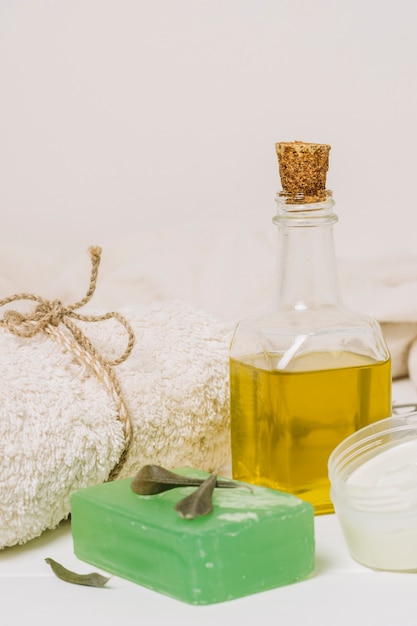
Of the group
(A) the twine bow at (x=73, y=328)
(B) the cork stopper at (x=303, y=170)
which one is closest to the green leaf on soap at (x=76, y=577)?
(A) the twine bow at (x=73, y=328)

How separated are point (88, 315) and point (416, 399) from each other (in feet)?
1.53

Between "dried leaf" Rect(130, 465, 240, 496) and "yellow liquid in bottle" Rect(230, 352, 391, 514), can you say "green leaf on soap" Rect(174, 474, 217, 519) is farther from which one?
"yellow liquid in bottle" Rect(230, 352, 391, 514)

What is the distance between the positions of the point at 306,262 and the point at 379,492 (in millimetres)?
223

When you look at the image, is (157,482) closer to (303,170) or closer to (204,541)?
(204,541)

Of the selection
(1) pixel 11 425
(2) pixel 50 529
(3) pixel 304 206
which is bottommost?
(2) pixel 50 529

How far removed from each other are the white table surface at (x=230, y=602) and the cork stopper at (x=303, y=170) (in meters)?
0.30

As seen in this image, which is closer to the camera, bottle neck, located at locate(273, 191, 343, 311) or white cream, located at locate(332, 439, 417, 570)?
white cream, located at locate(332, 439, 417, 570)

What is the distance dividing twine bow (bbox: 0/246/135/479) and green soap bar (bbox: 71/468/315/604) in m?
0.14

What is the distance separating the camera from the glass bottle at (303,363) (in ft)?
3.05

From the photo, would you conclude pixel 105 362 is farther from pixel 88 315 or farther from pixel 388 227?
pixel 388 227

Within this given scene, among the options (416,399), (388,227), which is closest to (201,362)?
(416,399)

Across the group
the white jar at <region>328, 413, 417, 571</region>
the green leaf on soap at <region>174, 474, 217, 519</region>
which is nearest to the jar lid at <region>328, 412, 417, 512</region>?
the white jar at <region>328, 413, 417, 571</region>

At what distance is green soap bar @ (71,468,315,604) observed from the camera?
75 cm

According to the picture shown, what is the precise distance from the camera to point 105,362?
975 mm
